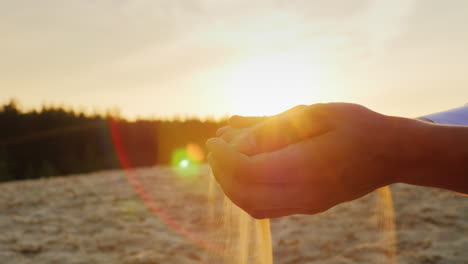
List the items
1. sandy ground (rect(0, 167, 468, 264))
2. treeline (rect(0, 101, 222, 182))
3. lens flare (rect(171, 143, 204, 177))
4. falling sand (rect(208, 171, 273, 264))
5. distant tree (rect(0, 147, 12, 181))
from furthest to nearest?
lens flare (rect(171, 143, 204, 177)) → treeline (rect(0, 101, 222, 182)) → distant tree (rect(0, 147, 12, 181)) → sandy ground (rect(0, 167, 468, 264)) → falling sand (rect(208, 171, 273, 264))

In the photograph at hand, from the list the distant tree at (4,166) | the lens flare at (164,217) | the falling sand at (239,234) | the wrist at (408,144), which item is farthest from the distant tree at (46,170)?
the wrist at (408,144)

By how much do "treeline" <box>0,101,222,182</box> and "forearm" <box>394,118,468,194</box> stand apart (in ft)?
31.2

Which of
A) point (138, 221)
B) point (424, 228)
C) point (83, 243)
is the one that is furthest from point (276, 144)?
point (138, 221)

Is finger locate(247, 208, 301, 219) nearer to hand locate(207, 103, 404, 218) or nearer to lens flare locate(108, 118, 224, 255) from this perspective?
hand locate(207, 103, 404, 218)

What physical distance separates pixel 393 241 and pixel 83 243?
2568mm

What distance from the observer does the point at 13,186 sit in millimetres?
5816

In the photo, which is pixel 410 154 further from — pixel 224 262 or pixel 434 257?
pixel 224 262

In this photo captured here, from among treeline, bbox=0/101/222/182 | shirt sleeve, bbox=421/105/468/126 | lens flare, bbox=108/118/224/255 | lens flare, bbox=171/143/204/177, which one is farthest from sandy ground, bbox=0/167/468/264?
lens flare, bbox=171/143/204/177

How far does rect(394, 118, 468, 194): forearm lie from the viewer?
85cm

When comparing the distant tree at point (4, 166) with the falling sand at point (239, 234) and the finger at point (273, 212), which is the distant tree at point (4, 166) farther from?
the finger at point (273, 212)

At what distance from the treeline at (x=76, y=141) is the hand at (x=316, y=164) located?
924 cm

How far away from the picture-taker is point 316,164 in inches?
34.8

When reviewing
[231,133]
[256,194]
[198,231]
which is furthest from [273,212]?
[198,231]

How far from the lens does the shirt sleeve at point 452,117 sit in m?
1.23
